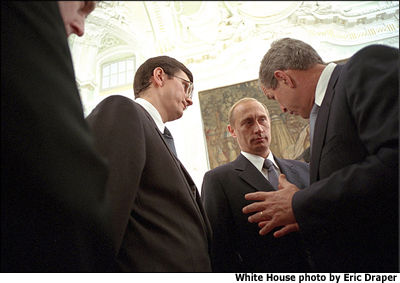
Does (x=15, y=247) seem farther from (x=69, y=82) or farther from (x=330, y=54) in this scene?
(x=330, y=54)

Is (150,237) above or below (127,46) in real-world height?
above

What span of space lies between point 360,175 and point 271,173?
51.8 inches

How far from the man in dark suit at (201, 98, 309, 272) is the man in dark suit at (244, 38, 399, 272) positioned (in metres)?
0.37

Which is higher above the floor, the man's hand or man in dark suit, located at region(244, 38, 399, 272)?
man in dark suit, located at region(244, 38, 399, 272)

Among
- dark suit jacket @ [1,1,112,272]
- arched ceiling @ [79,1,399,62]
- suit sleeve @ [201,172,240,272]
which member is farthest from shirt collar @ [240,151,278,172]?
arched ceiling @ [79,1,399,62]

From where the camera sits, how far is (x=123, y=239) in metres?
1.36

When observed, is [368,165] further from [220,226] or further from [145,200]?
[220,226]

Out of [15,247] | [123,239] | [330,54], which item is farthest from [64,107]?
[330,54]

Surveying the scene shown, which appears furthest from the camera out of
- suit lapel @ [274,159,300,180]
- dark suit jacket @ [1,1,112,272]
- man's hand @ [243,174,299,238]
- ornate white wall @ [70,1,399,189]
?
ornate white wall @ [70,1,399,189]

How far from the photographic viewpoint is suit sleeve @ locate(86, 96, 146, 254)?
130 cm

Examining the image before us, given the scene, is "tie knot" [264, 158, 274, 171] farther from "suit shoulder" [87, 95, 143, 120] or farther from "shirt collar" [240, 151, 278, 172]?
"suit shoulder" [87, 95, 143, 120]

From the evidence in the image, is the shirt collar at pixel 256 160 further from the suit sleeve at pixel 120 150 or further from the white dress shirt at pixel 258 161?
the suit sleeve at pixel 120 150

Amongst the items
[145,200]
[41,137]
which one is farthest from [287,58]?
[41,137]

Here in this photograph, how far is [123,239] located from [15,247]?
0.56m
